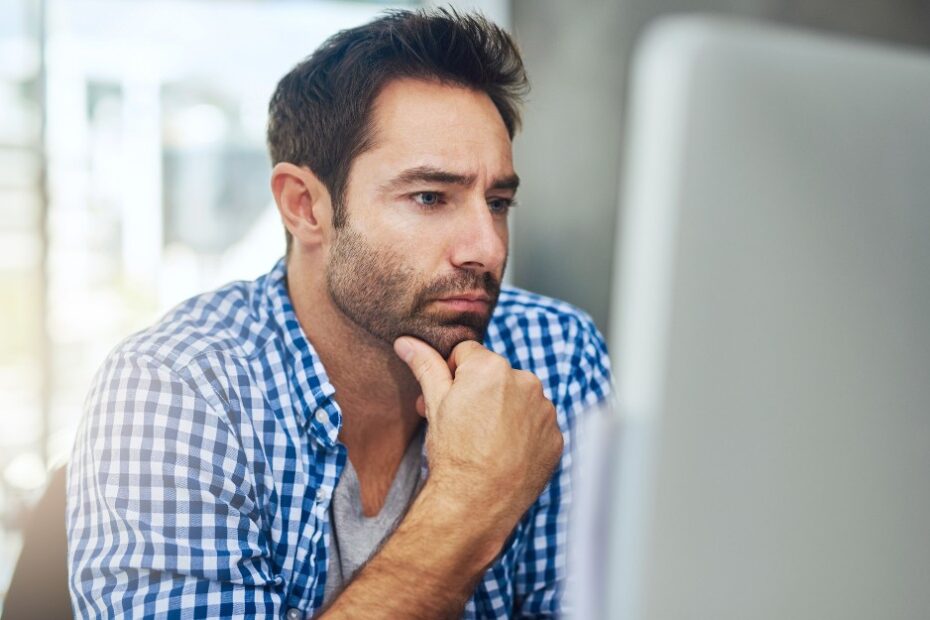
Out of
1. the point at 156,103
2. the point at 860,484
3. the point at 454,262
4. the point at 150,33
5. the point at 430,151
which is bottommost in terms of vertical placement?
the point at 860,484

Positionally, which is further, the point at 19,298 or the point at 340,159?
the point at 19,298

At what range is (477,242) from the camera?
106 cm

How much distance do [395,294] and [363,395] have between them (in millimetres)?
211

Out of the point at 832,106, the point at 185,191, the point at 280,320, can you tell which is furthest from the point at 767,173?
the point at 185,191

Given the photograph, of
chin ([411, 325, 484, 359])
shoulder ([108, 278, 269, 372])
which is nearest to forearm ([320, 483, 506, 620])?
chin ([411, 325, 484, 359])

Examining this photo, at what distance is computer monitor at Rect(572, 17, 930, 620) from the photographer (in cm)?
29

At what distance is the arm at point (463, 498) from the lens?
78cm

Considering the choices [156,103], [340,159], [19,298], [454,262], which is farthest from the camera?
[156,103]

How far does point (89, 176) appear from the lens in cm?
303

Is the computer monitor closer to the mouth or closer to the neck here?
the mouth

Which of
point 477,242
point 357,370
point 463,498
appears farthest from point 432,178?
point 463,498

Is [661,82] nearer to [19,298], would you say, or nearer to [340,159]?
[340,159]

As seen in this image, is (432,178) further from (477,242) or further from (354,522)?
(354,522)

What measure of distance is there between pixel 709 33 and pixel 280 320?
3.12ft
